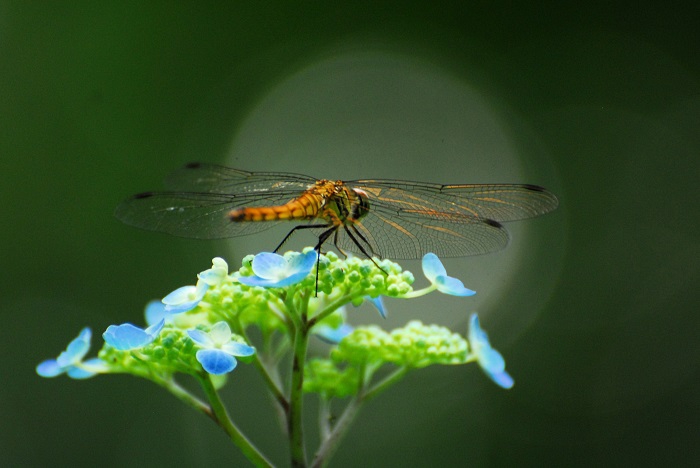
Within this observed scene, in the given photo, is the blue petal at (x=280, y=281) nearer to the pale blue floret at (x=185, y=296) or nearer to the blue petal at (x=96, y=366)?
the pale blue floret at (x=185, y=296)

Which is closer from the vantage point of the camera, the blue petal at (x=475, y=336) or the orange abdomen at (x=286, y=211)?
the blue petal at (x=475, y=336)

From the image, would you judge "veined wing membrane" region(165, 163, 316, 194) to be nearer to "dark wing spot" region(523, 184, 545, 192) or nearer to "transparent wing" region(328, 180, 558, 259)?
"transparent wing" region(328, 180, 558, 259)

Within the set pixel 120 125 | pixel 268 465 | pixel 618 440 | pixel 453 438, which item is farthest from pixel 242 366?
pixel 268 465

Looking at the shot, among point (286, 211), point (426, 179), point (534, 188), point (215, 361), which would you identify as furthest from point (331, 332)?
point (426, 179)

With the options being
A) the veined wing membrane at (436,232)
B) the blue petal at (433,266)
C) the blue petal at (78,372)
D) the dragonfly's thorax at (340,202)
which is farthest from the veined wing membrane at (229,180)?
the blue petal at (78,372)

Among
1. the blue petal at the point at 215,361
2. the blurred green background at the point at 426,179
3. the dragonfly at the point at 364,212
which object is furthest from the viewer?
the blurred green background at the point at 426,179
